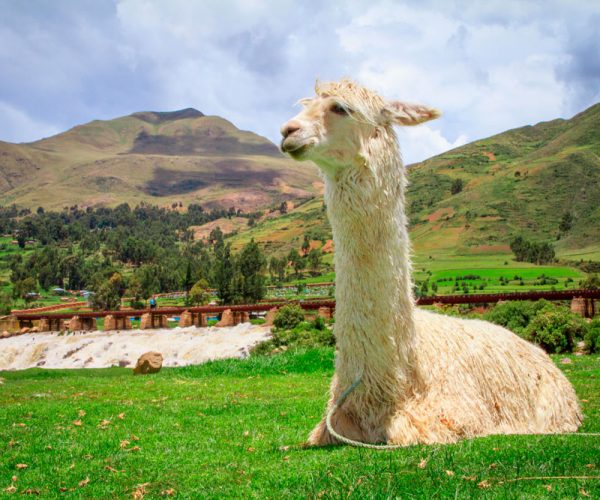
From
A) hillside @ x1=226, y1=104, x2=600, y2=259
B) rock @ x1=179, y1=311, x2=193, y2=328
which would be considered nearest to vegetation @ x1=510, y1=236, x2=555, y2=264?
hillside @ x1=226, y1=104, x2=600, y2=259

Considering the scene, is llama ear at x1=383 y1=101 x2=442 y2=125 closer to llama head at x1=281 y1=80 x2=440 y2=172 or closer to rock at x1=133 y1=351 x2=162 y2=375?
llama head at x1=281 y1=80 x2=440 y2=172

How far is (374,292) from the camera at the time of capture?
17.0 feet

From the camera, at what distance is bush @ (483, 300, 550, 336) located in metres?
25.6

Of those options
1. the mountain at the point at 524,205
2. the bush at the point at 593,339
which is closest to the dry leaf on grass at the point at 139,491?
the bush at the point at 593,339

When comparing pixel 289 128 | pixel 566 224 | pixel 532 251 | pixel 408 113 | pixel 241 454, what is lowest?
pixel 241 454

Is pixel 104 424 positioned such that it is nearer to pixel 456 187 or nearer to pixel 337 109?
pixel 337 109


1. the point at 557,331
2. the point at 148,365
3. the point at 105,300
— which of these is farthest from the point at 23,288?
the point at 557,331

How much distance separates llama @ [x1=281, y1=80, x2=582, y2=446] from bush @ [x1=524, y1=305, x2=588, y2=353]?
17.9m

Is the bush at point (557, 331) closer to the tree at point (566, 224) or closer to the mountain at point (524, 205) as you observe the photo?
the mountain at point (524, 205)

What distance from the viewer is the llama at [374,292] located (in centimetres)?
508

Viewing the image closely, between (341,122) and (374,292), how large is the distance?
157 centimetres

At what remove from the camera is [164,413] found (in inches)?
398

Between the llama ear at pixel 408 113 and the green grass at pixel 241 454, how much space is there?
2.97m

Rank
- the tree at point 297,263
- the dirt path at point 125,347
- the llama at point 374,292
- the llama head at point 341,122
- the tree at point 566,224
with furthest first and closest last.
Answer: the tree at point 297,263 < the tree at point 566,224 < the dirt path at point 125,347 < the llama at point 374,292 < the llama head at point 341,122
